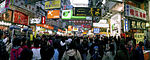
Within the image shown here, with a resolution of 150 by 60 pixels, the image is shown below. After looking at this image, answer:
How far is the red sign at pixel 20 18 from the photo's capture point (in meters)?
16.1

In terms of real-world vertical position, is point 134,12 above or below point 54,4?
below

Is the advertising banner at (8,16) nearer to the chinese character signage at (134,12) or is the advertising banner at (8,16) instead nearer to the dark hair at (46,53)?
the dark hair at (46,53)

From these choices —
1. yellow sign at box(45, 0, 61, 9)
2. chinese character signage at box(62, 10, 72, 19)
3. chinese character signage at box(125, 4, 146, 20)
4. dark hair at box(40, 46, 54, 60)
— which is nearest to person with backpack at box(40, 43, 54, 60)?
dark hair at box(40, 46, 54, 60)

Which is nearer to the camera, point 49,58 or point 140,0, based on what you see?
point 49,58

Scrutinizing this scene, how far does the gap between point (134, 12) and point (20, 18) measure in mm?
16954

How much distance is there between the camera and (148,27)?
666 inches

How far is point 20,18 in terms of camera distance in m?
17.3

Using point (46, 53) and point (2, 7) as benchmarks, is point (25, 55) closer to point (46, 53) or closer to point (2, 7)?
point (46, 53)

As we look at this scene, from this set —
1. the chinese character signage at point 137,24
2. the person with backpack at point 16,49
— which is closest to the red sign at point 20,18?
the person with backpack at point 16,49

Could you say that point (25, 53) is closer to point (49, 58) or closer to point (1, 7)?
point (49, 58)

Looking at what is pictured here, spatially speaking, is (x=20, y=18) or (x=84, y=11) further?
(x=20, y=18)

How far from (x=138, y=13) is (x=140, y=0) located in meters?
2.55

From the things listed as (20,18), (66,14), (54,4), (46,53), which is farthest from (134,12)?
(20,18)

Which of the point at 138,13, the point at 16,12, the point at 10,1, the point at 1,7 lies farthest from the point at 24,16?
the point at 138,13
